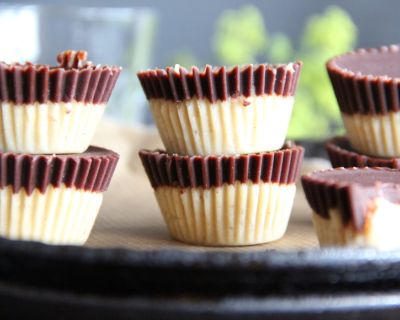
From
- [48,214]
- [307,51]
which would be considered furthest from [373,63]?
[307,51]

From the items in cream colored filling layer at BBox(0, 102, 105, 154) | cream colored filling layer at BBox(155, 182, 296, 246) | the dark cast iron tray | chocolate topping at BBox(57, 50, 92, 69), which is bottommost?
cream colored filling layer at BBox(155, 182, 296, 246)

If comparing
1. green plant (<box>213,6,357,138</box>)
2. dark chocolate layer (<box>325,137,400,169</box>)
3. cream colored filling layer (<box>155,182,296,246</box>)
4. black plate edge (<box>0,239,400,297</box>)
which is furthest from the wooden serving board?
green plant (<box>213,6,357,138</box>)

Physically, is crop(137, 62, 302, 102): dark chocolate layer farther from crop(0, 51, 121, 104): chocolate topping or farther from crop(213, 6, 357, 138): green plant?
crop(213, 6, 357, 138): green plant

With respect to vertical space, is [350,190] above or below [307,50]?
above

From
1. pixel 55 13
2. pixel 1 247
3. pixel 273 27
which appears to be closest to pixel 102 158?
pixel 1 247

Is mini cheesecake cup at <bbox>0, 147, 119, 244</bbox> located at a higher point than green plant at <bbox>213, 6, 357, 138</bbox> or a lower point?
higher

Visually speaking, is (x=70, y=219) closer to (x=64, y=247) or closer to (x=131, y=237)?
(x=131, y=237)

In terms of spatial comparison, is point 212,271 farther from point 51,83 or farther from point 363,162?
point 363,162
